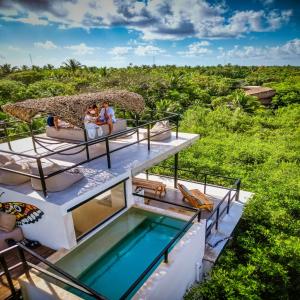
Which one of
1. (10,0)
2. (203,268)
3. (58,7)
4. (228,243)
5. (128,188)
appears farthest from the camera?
(10,0)

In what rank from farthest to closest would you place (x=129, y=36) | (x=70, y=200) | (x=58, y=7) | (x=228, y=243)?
1. (x=129, y=36)
2. (x=58, y=7)
3. (x=228, y=243)
4. (x=70, y=200)

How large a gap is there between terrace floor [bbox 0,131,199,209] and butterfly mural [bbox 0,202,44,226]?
331 mm

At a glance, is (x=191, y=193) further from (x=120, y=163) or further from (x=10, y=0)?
(x=10, y=0)

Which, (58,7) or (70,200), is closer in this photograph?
(70,200)

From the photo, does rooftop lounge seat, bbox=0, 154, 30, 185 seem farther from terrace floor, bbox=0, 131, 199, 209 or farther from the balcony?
the balcony

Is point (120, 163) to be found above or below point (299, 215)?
above

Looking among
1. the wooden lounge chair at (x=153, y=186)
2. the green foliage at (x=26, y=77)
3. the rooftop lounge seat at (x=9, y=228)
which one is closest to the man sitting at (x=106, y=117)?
the wooden lounge chair at (x=153, y=186)

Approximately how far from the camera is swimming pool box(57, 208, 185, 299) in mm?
4625

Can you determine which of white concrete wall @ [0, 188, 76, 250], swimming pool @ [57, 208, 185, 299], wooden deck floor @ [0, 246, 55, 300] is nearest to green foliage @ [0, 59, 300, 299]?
swimming pool @ [57, 208, 185, 299]

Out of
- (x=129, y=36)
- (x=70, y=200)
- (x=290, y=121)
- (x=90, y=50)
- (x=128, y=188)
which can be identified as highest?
(x=129, y=36)

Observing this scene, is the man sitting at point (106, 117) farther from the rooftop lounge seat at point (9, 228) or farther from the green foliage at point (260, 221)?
the green foliage at point (260, 221)

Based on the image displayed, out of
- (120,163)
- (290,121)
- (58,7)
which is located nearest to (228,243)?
(120,163)

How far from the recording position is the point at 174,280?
501 centimetres

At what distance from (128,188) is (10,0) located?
32558 mm
